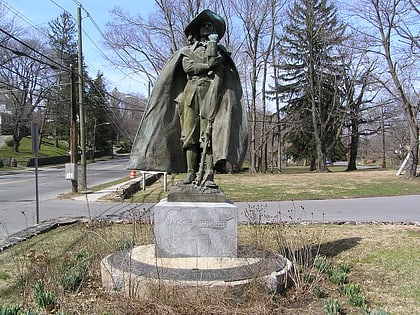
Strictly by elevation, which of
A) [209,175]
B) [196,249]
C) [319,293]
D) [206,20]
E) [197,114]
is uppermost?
[206,20]

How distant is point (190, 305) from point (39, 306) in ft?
5.75

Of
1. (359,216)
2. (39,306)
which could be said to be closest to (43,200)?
(359,216)

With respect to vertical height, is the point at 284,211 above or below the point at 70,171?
below

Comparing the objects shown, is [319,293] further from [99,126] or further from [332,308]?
[99,126]

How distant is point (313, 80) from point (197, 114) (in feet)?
115

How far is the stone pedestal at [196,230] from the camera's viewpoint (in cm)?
539

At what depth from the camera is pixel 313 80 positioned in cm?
3884

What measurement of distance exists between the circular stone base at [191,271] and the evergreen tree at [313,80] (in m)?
33.6

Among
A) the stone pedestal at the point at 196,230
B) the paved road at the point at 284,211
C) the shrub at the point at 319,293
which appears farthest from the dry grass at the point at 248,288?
the paved road at the point at 284,211

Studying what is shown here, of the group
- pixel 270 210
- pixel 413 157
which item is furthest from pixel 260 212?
pixel 413 157

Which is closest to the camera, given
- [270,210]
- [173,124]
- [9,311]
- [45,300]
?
[9,311]

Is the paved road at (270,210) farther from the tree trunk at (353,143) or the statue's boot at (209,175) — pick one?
the tree trunk at (353,143)

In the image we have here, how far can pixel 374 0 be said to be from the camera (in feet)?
81.6

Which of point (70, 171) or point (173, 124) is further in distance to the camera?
point (70, 171)
